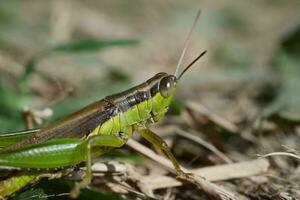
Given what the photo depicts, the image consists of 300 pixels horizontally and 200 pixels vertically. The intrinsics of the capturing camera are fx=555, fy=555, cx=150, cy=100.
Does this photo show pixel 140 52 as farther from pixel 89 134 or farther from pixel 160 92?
pixel 89 134

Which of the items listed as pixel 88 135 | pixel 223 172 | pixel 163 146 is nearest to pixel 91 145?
pixel 88 135

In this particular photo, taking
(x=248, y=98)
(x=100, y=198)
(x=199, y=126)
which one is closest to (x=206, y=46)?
(x=248, y=98)

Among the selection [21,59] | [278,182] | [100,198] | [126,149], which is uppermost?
[21,59]

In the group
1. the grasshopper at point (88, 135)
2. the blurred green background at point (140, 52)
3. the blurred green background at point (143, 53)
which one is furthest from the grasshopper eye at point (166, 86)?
the blurred green background at point (140, 52)

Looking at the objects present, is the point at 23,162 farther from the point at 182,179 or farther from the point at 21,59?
the point at 21,59

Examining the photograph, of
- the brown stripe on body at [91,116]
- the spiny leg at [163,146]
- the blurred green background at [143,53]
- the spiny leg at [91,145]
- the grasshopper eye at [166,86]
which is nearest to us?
the spiny leg at [91,145]

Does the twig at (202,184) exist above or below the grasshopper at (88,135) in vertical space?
below

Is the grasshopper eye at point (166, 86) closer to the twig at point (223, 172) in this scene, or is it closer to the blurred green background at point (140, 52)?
the twig at point (223, 172)
